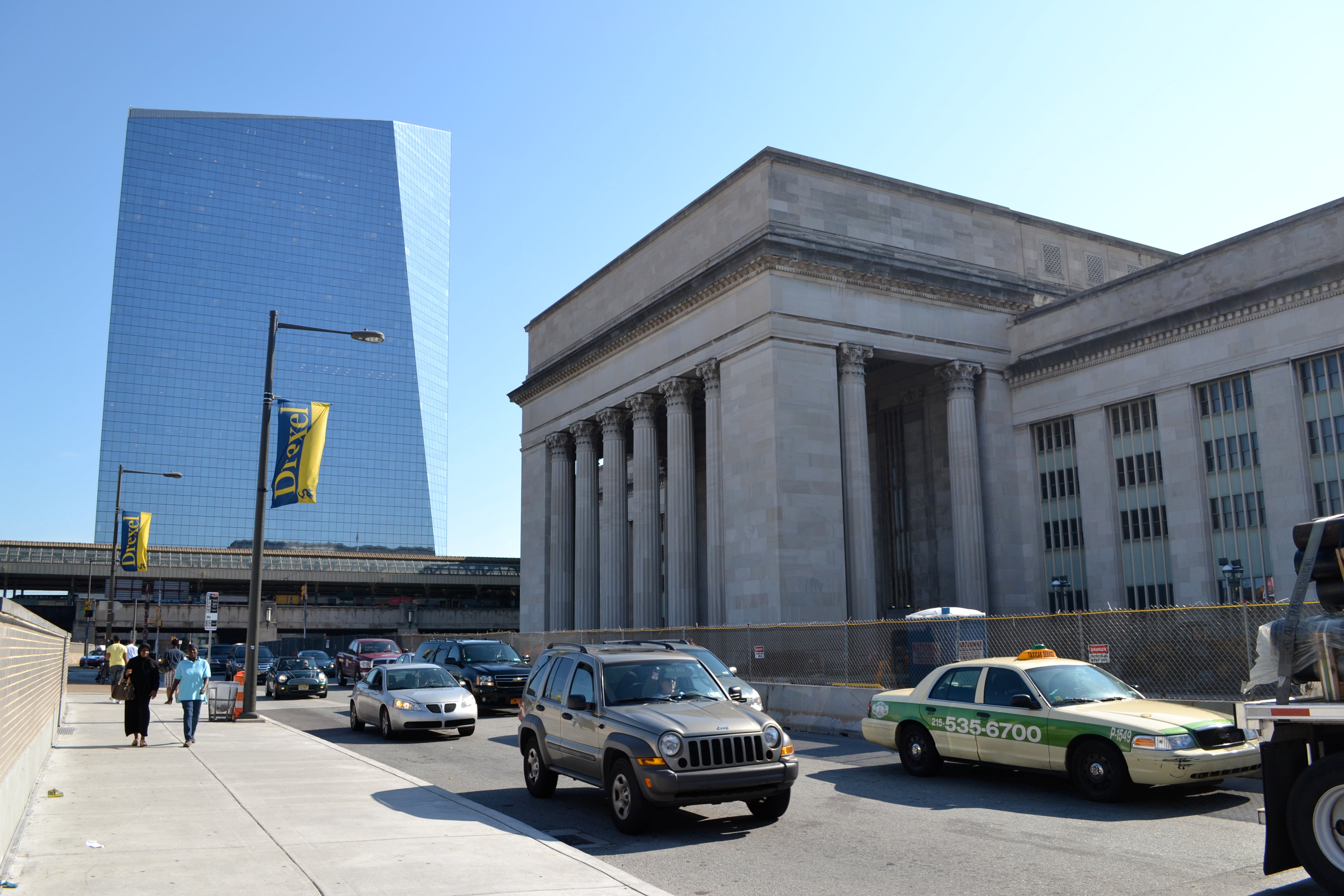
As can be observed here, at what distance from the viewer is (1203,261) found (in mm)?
32594

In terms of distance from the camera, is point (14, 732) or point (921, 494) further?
point (921, 494)

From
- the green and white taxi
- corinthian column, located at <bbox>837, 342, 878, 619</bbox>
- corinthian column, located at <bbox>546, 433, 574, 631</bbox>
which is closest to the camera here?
the green and white taxi

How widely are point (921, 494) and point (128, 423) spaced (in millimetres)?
126607

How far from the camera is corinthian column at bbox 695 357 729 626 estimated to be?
37219mm

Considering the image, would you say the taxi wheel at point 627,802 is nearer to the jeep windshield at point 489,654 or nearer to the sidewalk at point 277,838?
the sidewalk at point 277,838

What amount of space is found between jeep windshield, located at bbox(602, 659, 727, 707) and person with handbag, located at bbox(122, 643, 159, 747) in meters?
10.1

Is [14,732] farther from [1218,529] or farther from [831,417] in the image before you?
[1218,529]

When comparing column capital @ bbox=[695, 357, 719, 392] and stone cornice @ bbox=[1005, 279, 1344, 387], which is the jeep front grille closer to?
stone cornice @ bbox=[1005, 279, 1344, 387]

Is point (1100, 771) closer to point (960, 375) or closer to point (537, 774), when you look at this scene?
point (537, 774)

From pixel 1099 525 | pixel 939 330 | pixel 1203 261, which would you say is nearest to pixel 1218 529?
pixel 1099 525

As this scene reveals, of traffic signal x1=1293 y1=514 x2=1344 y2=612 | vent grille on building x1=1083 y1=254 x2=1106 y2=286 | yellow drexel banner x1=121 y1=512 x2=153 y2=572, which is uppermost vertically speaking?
vent grille on building x1=1083 y1=254 x2=1106 y2=286

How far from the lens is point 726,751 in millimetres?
9914

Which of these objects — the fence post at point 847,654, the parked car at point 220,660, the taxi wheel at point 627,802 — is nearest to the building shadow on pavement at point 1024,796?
the taxi wheel at point 627,802

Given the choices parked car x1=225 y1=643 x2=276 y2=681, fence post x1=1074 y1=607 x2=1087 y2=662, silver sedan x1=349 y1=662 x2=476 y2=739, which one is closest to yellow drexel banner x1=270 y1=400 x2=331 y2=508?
silver sedan x1=349 y1=662 x2=476 y2=739
